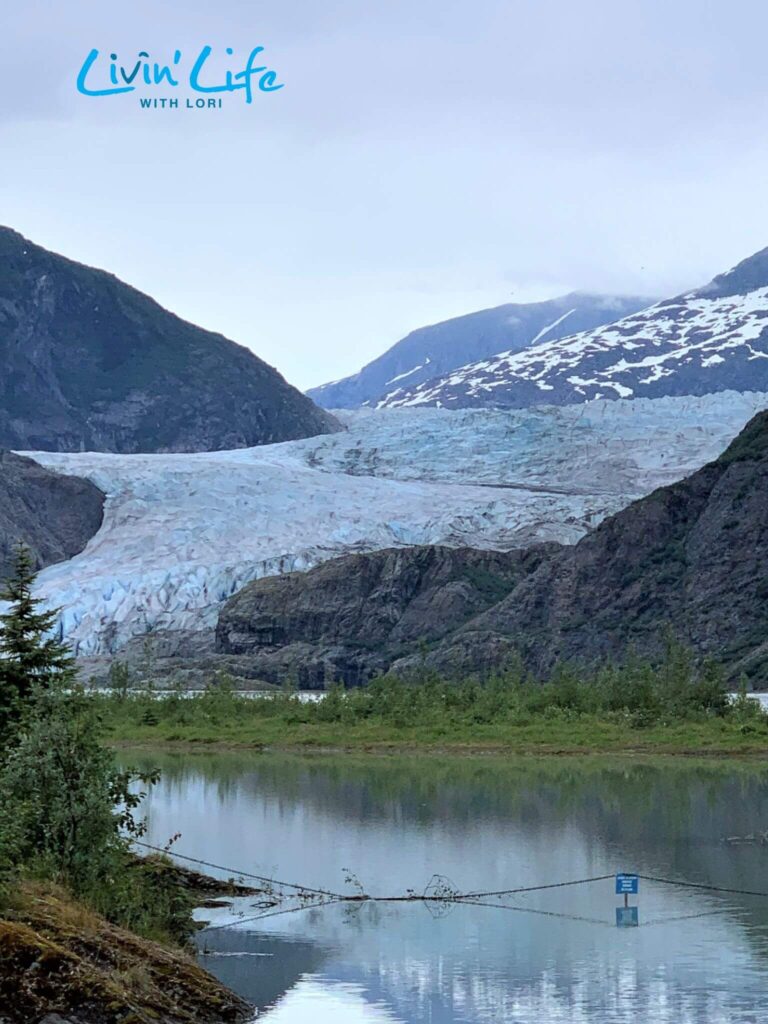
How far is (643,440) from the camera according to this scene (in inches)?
3255

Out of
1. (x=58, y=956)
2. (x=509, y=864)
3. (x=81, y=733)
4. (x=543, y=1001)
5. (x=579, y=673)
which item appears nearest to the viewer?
(x=58, y=956)

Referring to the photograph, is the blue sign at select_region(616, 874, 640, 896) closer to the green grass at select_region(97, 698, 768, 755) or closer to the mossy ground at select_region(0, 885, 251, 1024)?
the mossy ground at select_region(0, 885, 251, 1024)

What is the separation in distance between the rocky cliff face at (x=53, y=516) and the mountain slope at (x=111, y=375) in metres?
58.2

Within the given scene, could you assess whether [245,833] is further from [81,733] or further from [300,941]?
[81,733]

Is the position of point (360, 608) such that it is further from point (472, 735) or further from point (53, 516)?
point (472, 735)

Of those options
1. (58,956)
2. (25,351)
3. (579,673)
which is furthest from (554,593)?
(25,351)

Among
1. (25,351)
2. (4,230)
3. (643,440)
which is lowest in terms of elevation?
(643,440)

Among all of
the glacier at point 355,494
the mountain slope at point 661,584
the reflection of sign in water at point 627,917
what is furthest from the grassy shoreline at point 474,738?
the reflection of sign in water at point 627,917

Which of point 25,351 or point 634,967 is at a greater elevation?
point 25,351

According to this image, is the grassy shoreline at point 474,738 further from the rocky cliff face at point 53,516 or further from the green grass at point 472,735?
the rocky cliff face at point 53,516

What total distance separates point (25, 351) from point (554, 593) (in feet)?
315

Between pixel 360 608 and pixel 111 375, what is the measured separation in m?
90.6

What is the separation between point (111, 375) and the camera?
154 metres

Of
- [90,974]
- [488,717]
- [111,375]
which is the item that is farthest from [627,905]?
[111,375]
